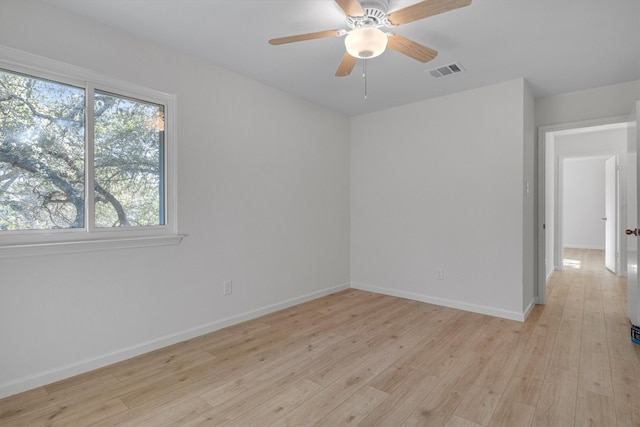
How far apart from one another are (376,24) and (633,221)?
3.13 metres

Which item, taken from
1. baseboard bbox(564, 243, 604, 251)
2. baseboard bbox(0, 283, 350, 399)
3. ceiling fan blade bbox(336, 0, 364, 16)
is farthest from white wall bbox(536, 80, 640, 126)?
baseboard bbox(564, 243, 604, 251)

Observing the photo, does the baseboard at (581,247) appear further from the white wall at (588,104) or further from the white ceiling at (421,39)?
the white ceiling at (421,39)

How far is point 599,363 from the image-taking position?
2.40m

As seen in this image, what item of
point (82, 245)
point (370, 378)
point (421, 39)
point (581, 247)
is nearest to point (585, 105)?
point (421, 39)

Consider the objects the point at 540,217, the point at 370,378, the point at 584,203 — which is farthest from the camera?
the point at 584,203

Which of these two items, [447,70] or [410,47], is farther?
[447,70]

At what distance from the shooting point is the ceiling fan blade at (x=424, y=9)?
1.68 m

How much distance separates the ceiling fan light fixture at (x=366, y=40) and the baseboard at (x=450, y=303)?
9.53 feet

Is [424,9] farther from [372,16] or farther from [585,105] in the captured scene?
[585,105]

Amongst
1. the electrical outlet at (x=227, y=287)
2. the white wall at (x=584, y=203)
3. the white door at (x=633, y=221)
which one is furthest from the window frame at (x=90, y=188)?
the white wall at (x=584, y=203)

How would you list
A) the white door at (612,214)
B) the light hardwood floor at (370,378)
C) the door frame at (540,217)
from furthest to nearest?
the white door at (612,214), the door frame at (540,217), the light hardwood floor at (370,378)

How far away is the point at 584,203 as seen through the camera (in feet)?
28.1

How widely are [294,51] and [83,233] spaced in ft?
7.00

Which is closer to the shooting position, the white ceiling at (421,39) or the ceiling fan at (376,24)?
the ceiling fan at (376,24)
